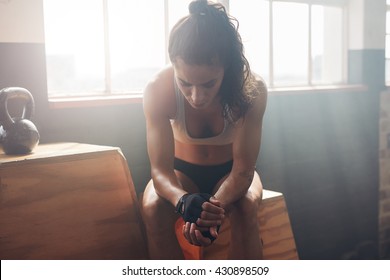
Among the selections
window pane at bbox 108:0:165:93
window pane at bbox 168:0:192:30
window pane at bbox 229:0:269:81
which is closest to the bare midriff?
window pane at bbox 108:0:165:93

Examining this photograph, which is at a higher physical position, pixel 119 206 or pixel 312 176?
pixel 119 206

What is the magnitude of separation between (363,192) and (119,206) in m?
2.22

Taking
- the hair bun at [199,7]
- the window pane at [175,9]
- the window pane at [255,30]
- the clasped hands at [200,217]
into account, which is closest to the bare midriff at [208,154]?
the clasped hands at [200,217]

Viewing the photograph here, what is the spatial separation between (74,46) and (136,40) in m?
0.32

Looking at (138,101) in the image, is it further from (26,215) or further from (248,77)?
(26,215)

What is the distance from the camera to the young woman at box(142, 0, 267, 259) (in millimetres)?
1536

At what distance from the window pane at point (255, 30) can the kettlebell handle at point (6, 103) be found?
1.37 meters

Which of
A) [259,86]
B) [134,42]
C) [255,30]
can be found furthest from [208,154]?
[255,30]

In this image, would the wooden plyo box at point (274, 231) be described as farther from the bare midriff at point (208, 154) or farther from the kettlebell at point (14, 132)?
the kettlebell at point (14, 132)

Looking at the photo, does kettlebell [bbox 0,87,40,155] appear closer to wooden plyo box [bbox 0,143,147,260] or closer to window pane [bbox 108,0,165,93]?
wooden plyo box [bbox 0,143,147,260]

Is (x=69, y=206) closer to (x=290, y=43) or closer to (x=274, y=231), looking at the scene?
(x=274, y=231)

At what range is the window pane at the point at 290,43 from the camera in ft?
9.89
